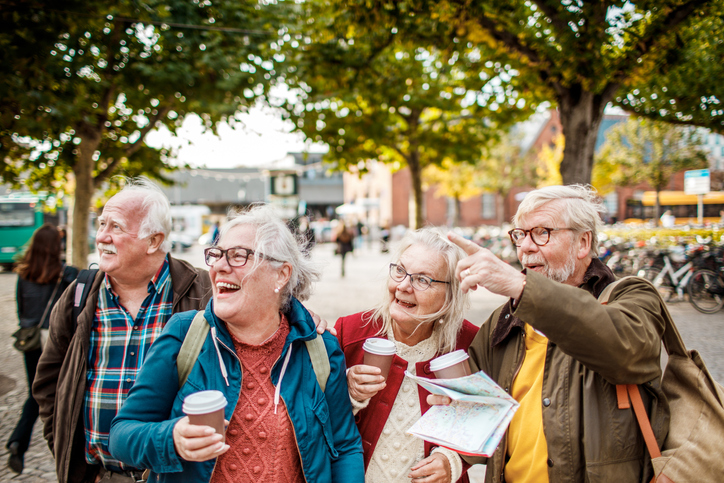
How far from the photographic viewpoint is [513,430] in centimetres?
181

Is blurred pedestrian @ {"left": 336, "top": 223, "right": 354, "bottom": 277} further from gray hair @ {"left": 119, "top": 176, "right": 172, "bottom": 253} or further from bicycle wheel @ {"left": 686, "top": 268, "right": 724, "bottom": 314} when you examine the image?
gray hair @ {"left": 119, "top": 176, "right": 172, "bottom": 253}

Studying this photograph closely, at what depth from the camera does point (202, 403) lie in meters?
1.24

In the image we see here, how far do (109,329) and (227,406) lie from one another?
89 cm

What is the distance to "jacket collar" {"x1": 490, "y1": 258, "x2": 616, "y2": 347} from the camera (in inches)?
71.1

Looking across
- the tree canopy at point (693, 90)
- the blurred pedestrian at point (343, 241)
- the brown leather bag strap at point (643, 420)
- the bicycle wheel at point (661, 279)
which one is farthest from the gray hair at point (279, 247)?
the blurred pedestrian at point (343, 241)

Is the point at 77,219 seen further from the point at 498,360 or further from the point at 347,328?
the point at 498,360

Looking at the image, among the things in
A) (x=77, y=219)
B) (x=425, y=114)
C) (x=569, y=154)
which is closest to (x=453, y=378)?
(x=569, y=154)

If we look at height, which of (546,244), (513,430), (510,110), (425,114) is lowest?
(513,430)

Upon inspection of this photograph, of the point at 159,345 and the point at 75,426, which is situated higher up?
the point at 159,345

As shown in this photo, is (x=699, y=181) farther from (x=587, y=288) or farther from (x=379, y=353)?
(x=379, y=353)

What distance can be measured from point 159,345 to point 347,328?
35.7 inches

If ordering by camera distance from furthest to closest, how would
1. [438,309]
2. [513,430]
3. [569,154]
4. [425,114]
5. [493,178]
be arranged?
[493,178] < [425,114] < [569,154] < [438,309] < [513,430]

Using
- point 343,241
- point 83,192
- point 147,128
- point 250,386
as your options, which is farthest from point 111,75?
point 343,241

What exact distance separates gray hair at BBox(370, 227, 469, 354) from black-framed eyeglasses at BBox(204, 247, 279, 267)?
2.54 feet
